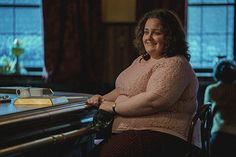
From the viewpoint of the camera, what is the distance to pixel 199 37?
5.79 meters

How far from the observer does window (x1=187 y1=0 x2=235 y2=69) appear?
5.70 meters

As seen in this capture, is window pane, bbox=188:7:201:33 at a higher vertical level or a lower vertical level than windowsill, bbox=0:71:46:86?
higher

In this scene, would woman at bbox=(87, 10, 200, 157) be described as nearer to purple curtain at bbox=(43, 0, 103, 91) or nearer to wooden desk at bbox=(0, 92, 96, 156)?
wooden desk at bbox=(0, 92, 96, 156)

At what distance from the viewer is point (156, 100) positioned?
264 cm

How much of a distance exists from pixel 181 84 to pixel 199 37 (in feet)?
10.4

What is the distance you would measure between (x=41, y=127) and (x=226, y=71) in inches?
108

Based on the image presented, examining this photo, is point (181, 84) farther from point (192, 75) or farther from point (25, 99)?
point (25, 99)

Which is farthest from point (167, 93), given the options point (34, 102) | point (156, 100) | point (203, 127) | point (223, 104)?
point (223, 104)

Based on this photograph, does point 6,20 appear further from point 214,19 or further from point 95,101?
point 95,101

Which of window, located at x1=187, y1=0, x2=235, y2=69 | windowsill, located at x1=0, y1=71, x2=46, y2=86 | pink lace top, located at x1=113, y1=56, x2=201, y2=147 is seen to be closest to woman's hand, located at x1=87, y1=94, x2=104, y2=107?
pink lace top, located at x1=113, y1=56, x2=201, y2=147

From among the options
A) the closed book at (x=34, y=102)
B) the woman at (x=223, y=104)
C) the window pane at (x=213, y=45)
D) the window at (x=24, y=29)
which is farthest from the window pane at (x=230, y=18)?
the closed book at (x=34, y=102)

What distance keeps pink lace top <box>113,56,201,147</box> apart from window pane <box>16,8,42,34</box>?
3257 millimetres

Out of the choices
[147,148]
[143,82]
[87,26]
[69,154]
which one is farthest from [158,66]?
[87,26]

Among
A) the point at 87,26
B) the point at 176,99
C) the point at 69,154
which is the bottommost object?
the point at 69,154
